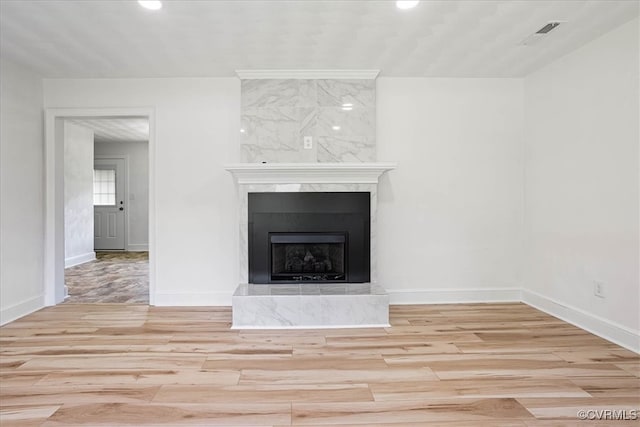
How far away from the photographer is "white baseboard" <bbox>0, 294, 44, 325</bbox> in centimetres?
312

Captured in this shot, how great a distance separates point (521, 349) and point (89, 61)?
4.24 m

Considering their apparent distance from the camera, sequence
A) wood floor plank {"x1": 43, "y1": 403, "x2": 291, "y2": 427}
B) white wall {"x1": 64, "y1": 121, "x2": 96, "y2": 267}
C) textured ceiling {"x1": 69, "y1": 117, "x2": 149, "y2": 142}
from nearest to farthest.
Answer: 1. wood floor plank {"x1": 43, "y1": 403, "x2": 291, "y2": 427}
2. textured ceiling {"x1": 69, "y1": 117, "x2": 149, "y2": 142}
3. white wall {"x1": 64, "y1": 121, "x2": 96, "y2": 267}

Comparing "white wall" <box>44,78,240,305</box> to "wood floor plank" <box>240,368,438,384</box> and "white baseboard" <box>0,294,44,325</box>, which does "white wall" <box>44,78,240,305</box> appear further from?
"wood floor plank" <box>240,368,438,384</box>

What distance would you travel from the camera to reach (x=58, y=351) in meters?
2.50

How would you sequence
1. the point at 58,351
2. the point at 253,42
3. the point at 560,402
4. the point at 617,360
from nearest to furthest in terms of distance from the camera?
the point at 560,402, the point at 617,360, the point at 58,351, the point at 253,42

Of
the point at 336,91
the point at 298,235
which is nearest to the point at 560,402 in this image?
the point at 298,235

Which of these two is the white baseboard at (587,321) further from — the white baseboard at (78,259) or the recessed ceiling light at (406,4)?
the white baseboard at (78,259)

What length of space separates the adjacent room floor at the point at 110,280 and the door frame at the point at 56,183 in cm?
33

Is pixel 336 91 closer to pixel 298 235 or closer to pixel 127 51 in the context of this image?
pixel 298 235

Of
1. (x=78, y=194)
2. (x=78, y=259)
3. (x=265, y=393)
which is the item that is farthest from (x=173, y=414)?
(x=78, y=194)

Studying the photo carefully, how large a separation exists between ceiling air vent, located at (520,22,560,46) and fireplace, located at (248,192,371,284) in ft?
5.95

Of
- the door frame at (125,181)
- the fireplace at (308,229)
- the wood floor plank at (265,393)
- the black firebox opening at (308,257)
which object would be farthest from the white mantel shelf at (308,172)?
the door frame at (125,181)

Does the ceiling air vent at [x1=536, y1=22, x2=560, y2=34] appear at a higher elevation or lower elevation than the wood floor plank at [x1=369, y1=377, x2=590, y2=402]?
higher

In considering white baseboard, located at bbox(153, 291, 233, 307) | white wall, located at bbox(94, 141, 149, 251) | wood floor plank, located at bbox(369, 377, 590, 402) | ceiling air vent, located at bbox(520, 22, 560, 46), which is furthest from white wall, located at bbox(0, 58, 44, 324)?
white wall, located at bbox(94, 141, 149, 251)
